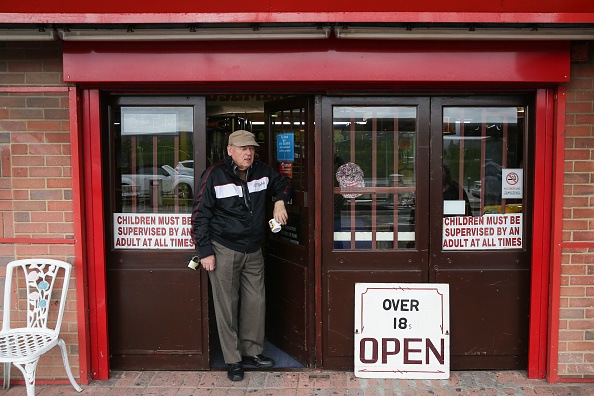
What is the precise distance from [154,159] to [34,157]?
897mm

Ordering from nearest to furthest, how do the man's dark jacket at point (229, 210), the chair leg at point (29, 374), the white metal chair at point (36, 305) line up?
the chair leg at point (29, 374) < the white metal chair at point (36, 305) < the man's dark jacket at point (229, 210)

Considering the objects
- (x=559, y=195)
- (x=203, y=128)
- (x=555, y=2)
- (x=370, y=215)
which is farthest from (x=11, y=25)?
(x=559, y=195)

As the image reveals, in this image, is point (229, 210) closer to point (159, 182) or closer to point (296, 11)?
point (159, 182)

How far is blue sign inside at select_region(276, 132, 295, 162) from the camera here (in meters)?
4.66

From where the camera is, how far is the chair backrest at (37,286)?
161 inches

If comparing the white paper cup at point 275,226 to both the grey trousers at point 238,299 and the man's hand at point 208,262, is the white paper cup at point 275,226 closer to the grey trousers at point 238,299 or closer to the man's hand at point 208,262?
the grey trousers at point 238,299

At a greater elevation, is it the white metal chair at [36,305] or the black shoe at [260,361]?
the white metal chair at [36,305]

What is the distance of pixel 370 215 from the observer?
4.44 metres

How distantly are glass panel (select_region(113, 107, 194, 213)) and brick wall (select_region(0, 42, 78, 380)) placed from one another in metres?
0.44

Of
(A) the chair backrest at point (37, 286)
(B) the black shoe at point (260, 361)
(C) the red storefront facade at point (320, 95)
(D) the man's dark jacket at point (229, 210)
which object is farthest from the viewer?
(B) the black shoe at point (260, 361)

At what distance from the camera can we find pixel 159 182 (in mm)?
4496

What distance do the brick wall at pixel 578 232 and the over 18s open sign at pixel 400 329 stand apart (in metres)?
0.92

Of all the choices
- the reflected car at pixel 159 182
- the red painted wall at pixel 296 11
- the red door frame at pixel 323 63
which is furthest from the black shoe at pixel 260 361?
the red painted wall at pixel 296 11

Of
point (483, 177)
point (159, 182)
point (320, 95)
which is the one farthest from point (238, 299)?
point (483, 177)
